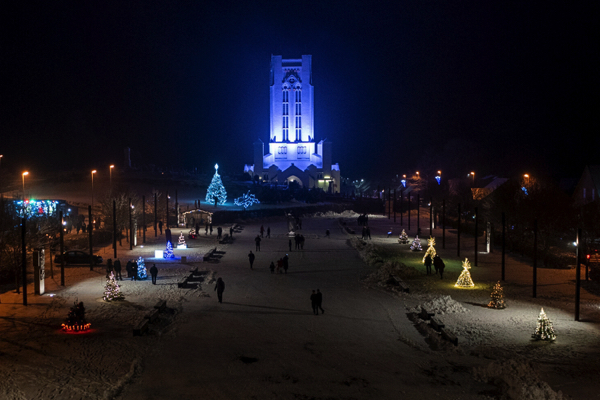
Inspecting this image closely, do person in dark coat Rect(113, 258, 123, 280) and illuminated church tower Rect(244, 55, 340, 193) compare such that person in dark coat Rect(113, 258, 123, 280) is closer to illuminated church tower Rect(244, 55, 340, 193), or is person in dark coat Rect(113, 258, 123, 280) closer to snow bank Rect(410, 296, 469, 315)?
snow bank Rect(410, 296, 469, 315)

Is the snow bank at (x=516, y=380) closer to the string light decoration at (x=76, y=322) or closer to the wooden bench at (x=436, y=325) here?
the wooden bench at (x=436, y=325)

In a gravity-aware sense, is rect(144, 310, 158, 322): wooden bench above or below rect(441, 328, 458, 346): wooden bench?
above

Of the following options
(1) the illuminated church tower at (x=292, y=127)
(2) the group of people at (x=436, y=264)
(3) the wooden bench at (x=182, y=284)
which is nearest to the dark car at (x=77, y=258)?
(3) the wooden bench at (x=182, y=284)

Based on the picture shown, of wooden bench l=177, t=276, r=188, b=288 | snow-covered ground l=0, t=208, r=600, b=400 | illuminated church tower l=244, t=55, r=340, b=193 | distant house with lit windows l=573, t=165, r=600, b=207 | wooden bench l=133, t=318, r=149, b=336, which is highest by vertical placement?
illuminated church tower l=244, t=55, r=340, b=193

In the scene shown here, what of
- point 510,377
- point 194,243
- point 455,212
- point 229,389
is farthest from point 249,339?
point 455,212

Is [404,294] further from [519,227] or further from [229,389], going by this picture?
[519,227]

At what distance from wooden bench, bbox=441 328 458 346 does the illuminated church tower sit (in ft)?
298

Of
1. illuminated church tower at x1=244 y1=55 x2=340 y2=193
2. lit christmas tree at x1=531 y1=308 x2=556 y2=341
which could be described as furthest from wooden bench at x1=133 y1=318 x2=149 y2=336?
illuminated church tower at x1=244 y1=55 x2=340 y2=193

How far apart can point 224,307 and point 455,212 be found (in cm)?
4726

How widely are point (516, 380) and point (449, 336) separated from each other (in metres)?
3.46

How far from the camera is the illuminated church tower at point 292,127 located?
107 metres

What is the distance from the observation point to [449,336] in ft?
45.5

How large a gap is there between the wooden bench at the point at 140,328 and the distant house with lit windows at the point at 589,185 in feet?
122

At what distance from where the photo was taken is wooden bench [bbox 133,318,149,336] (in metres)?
14.2
